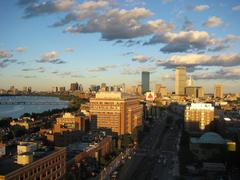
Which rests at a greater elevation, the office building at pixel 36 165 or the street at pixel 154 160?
the office building at pixel 36 165

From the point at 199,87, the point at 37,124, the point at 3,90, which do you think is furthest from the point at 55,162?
the point at 3,90

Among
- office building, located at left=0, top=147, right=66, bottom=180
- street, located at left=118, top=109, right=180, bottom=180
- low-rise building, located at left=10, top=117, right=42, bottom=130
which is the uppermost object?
office building, located at left=0, top=147, right=66, bottom=180

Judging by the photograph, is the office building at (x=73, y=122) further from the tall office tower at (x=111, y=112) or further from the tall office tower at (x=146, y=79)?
the tall office tower at (x=146, y=79)

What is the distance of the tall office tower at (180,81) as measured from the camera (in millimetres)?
137875

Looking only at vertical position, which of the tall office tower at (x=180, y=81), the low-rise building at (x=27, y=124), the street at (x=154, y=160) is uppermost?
the tall office tower at (x=180, y=81)

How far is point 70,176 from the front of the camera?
809 inches

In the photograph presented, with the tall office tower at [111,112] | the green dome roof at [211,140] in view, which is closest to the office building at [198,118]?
the tall office tower at [111,112]

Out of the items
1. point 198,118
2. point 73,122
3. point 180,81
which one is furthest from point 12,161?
point 180,81

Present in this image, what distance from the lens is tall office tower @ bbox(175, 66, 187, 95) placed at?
13788 centimetres

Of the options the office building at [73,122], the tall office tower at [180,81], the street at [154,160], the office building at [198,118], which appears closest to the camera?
the street at [154,160]

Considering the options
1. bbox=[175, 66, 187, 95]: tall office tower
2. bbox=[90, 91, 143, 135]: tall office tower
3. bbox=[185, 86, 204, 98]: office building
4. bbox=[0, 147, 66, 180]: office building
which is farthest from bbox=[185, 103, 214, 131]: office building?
bbox=[175, 66, 187, 95]: tall office tower

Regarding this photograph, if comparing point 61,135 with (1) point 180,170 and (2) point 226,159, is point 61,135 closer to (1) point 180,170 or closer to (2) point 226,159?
(1) point 180,170

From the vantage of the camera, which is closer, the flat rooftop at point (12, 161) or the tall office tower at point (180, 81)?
the flat rooftop at point (12, 161)

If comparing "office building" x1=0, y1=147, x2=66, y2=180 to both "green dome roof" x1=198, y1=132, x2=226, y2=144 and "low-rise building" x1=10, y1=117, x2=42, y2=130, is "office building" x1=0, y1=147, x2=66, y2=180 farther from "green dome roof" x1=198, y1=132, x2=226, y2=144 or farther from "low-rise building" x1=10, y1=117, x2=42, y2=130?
"low-rise building" x1=10, y1=117, x2=42, y2=130
